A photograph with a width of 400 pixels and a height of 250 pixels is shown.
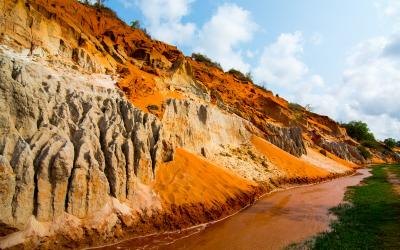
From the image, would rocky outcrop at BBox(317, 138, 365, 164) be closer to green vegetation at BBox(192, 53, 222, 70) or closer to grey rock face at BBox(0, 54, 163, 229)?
green vegetation at BBox(192, 53, 222, 70)

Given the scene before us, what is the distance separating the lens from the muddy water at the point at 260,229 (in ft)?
41.5

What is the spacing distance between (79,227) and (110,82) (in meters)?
14.6

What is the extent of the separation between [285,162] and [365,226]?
56.7 ft

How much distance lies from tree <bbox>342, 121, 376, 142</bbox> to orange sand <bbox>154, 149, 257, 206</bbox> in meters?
81.9

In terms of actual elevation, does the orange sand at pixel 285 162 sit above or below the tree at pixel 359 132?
below

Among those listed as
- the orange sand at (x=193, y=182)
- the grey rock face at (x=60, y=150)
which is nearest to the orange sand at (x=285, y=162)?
the orange sand at (x=193, y=182)

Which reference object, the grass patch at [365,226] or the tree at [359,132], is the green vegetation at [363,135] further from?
the grass patch at [365,226]

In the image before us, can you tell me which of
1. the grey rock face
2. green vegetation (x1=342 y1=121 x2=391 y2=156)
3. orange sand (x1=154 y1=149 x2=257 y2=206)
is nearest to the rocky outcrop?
green vegetation (x1=342 y1=121 x2=391 y2=156)

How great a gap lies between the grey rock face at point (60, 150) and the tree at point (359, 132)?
88.7m

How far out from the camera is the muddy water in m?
12.7

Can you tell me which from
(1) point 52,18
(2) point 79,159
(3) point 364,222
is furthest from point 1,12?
(3) point 364,222

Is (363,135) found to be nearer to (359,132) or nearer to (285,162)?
(359,132)

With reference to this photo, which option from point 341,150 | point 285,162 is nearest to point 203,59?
point 341,150

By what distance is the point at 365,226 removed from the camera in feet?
44.4
